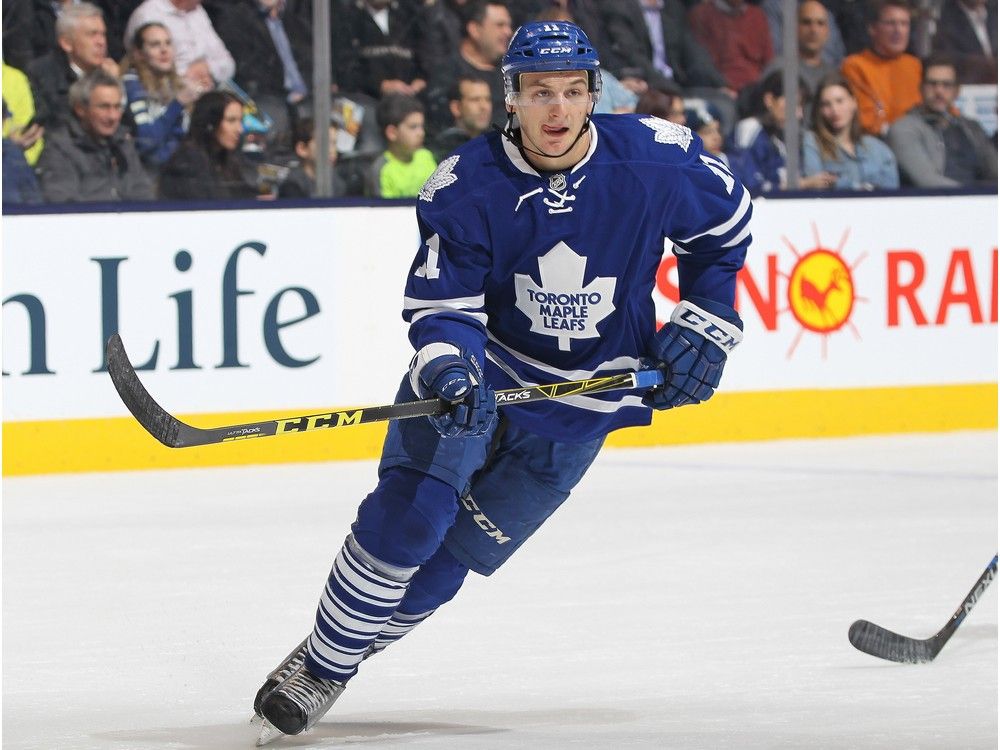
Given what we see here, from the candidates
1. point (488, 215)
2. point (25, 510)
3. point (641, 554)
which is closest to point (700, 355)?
point (488, 215)

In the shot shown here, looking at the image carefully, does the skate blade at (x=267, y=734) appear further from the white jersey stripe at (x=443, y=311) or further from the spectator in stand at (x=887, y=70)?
the spectator in stand at (x=887, y=70)

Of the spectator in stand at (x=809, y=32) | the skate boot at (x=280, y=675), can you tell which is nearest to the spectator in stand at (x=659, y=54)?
the spectator in stand at (x=809, y=32)

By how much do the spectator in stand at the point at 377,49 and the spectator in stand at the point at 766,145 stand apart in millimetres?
1124

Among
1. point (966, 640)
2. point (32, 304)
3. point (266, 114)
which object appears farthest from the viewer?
point (266, 114)

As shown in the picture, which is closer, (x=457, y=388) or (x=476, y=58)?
(x=457, y=388)

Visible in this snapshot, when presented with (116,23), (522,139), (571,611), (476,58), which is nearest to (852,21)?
(476,58)

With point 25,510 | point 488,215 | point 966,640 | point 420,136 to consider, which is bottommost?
point 25,510

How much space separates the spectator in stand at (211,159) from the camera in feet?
18.1

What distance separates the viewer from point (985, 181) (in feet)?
21.0

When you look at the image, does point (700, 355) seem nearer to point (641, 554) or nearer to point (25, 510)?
point (641, 554)

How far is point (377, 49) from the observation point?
226 inches

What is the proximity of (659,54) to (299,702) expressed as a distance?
12.5 feet

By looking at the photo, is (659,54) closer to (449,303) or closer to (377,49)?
(377,49)

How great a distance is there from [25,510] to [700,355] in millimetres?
2564
